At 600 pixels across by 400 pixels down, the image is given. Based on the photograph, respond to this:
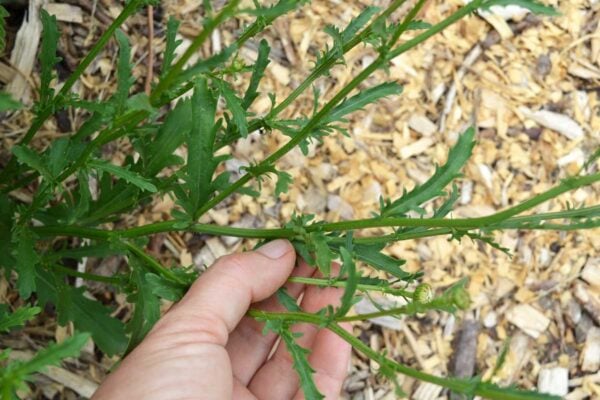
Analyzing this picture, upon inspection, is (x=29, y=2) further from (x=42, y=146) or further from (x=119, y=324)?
(x=119, y=324)

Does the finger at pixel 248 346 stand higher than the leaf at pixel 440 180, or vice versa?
the leaf at pixel 440 180

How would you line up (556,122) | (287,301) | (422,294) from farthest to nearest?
(556,122) → (287,301) → (422,294)

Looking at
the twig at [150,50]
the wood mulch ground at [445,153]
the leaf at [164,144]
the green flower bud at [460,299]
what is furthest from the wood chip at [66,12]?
the green flower bud at [460,299]

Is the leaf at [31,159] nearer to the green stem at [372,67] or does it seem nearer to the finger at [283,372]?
the green stem at [372,67]

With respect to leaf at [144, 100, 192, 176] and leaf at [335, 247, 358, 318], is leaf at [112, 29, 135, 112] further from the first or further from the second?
leaf at [335, 247, 358, 318]

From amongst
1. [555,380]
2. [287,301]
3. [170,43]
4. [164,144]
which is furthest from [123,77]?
[555,380]

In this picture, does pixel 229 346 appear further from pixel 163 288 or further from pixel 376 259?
pixel 376 259

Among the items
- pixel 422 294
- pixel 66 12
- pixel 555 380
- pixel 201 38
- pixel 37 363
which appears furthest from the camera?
pixel 555 380

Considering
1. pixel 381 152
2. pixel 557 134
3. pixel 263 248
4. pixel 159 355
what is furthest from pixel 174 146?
pixel 557 134
